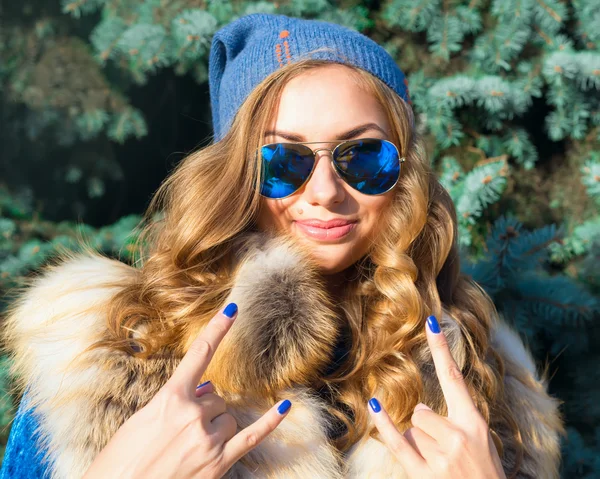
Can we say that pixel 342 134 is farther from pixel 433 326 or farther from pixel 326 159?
pixel 433 326

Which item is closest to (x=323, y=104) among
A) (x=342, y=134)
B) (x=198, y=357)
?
(x=342, y=134)

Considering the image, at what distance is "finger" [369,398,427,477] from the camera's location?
4.20ft

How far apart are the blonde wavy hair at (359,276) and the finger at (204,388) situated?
20cm

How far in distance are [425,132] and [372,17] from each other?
2.05 feet

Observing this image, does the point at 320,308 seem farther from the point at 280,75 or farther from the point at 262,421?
the point at 280,75

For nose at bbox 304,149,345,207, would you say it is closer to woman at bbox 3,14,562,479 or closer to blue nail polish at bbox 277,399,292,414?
woman at bbox 3,14,562,479

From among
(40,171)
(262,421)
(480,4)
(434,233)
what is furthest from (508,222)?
(40,171)

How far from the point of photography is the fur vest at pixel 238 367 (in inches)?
53.5

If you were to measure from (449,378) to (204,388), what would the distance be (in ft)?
1.95

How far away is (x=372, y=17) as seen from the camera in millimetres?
2766

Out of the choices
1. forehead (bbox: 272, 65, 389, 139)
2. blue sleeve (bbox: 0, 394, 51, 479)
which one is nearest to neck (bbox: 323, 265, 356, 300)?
forehead (bbox: 272, 65, 389, 139)

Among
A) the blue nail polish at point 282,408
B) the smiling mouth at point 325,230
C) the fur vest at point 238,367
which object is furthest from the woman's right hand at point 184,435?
the smiling mouth at point 325,230

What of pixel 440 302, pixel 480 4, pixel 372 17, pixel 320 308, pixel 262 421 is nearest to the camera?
pixel 262 421

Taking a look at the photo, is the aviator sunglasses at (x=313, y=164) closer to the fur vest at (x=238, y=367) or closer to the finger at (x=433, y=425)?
the fur vest at (x=238, y=367)
